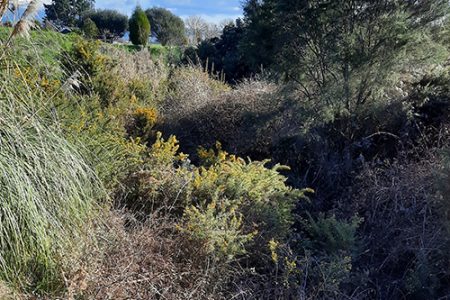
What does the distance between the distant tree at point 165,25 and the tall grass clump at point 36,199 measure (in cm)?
1922

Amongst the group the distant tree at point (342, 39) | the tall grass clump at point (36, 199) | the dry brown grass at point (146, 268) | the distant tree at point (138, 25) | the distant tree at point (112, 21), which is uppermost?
the distant tree at point (112, 21)

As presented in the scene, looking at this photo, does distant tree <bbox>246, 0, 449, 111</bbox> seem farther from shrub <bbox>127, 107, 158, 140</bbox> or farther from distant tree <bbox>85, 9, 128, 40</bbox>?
distant tree <bbox>85, 9, 128, 40</bbox>

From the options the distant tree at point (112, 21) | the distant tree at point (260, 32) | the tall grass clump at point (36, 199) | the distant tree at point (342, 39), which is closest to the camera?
the tall grass clump at point (36, 199)

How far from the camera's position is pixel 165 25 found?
80.5 ft

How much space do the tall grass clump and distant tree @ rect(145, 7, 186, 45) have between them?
63.1 feet

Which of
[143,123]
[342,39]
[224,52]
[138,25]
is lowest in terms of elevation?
[143,123]

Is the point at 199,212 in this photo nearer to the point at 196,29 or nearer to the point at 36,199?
the point at 36,199

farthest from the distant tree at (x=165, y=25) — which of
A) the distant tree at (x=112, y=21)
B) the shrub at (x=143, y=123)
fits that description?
the shrub at (x=143, y=123)

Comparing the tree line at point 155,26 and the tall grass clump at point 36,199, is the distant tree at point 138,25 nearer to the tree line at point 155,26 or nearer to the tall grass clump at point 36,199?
the tree line at point 155,26

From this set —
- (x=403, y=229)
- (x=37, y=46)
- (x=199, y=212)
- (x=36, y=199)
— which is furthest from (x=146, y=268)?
(x=403, y=229)

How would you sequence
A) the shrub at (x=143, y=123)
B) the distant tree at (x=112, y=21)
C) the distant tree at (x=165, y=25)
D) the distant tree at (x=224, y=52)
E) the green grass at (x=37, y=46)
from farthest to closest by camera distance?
the distant tree at (x=112, y=21) → the distant tree at (x=165, y=25) → the distant tree at (x=224, y=52) → the shrub at (x=143, y=123) → the green grass at (x=37, y=46)

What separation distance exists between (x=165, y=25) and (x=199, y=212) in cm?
2230

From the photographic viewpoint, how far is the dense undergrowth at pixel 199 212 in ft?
9.37

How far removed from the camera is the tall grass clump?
2768mm
